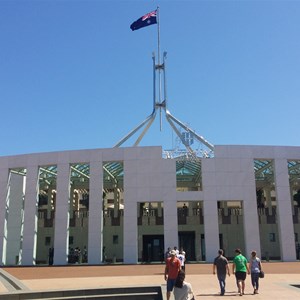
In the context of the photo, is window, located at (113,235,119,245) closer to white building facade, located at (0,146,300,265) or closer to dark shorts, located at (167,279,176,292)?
white building facade, located at (0,146,300,265)

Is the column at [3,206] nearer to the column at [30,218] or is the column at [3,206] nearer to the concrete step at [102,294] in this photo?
the column at [30,218]

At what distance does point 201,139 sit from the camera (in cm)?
3725

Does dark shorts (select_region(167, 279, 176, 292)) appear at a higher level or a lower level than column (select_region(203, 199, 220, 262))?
lower

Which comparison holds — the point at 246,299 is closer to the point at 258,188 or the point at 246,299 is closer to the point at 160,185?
the point at 160,185

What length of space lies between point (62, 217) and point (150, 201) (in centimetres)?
740

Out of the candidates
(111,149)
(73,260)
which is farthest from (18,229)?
(111,149)

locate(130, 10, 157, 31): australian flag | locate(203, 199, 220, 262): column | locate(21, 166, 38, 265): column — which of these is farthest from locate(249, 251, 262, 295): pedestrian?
locate(130, 10, 157, 31): australian flag

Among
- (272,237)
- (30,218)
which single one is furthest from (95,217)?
(272,237)

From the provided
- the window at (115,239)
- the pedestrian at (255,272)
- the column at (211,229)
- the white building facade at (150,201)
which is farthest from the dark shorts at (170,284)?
the window at (115,239)

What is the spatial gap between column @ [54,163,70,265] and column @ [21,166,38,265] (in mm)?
1982

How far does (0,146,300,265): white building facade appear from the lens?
3228 cm

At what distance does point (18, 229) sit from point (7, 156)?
23.1 ft

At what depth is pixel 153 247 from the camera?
37750 millimetres

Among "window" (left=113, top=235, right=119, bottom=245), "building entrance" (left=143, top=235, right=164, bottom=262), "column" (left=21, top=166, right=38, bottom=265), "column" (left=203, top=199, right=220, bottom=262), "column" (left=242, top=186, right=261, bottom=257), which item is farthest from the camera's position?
"window" (left=113, top=235, right=119, bottom=245)
